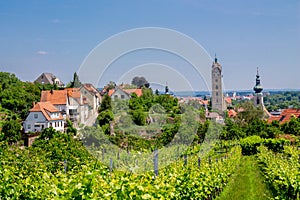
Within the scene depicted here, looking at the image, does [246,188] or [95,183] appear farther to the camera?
[246,188]

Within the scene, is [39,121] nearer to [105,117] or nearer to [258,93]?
[105,117]

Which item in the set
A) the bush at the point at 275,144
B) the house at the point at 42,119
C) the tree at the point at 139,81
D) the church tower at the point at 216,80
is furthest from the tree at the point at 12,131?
the tree at the point at 139,81

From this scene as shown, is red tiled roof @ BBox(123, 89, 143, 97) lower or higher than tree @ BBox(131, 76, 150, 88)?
lower

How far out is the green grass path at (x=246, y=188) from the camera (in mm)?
9392

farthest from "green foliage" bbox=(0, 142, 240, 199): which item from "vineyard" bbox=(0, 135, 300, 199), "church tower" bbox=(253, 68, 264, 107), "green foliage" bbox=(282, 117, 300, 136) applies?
"church tower" bbox=(253, 68, 264, 107)

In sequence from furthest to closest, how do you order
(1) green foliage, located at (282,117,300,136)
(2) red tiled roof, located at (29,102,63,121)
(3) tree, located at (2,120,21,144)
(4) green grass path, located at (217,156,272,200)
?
(1) green foliage, located at (282,117,300,136)
(2) red tiled roof, located at (29,102,63,121)
(3) tree, located at (2,120,21,144)
(4) green grass path, located at (217,156,272,200)

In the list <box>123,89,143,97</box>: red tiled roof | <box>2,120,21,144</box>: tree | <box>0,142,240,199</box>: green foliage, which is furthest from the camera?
<box>2,120,21,144</box>: tree

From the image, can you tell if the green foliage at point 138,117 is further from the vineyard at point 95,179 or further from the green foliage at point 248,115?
the green foliage at point 248,115

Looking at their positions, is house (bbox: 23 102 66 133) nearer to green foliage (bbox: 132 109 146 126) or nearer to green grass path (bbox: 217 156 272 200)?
green grass path (bbox: 217 156 272 200)

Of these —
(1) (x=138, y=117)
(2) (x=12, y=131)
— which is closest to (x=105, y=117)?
(1) (x=138, y=117)

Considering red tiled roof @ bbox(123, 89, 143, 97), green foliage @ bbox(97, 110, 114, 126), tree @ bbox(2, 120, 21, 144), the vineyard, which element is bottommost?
tree @ bbox(2, 120, 21, 144)

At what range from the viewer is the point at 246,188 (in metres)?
10.9

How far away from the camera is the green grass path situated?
9.39m

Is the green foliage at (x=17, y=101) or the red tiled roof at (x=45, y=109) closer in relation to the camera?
the red tiled roof at (x=45, y=109)
